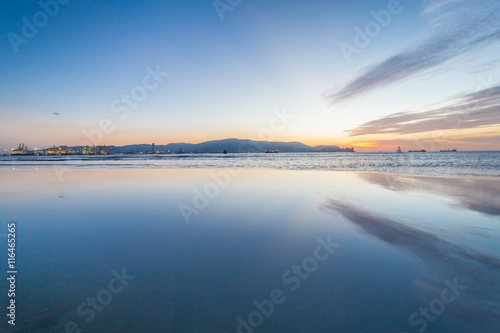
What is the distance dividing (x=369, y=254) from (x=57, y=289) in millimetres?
5669

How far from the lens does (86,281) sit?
4.05 m

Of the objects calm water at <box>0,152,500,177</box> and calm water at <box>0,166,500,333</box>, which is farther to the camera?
calm water at <box>0,152,500,177</box>

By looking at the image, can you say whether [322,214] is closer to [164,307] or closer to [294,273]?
[294,273]

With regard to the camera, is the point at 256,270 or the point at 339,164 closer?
the point at 256,270

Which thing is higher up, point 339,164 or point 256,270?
point 256,270

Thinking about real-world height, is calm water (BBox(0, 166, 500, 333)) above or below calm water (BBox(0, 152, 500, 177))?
above

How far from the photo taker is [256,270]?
446 cm

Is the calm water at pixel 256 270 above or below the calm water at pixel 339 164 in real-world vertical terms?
above

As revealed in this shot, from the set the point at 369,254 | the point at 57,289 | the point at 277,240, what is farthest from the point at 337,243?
the point at 57,289

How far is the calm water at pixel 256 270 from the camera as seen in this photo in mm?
3199

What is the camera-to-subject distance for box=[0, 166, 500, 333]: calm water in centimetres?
320

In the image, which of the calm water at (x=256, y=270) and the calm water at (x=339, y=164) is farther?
the calm water at (x=339, y=164)

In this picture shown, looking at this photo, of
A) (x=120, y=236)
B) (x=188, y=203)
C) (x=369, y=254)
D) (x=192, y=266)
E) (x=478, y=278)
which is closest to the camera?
(x=478, y=278)

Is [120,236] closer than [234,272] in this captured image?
No
